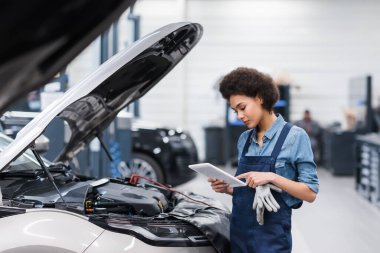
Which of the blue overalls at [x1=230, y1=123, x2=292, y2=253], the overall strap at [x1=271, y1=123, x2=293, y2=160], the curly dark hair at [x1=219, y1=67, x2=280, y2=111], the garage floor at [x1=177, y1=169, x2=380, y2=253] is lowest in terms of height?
the garage floor at [x1=177, y1=169, x2=380, y2=253]

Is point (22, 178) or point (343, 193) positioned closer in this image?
point (22, 178)

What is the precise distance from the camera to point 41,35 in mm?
864

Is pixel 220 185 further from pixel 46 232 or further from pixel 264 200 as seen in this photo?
pixel 46 232

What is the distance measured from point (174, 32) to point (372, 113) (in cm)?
935

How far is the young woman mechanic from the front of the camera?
2678 millimetres

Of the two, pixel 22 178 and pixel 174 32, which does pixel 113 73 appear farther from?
pixel 22 178

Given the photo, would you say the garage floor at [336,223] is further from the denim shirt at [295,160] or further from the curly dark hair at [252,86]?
the curly dark hair at [252,86]

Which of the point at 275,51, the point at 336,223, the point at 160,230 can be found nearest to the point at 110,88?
the point at 160,230

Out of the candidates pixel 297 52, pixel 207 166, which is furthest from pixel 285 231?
pixel 297 52

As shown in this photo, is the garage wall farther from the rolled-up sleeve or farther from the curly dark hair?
the rolled-up sleeve

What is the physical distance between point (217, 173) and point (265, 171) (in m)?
0.21

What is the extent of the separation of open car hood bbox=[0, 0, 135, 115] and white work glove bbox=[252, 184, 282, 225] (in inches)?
71.7

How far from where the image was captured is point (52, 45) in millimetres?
881

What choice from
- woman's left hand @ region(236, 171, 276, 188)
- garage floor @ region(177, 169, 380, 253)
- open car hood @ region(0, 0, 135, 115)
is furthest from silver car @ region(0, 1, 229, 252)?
open car hood @ region(0, 0, 135, 115)
